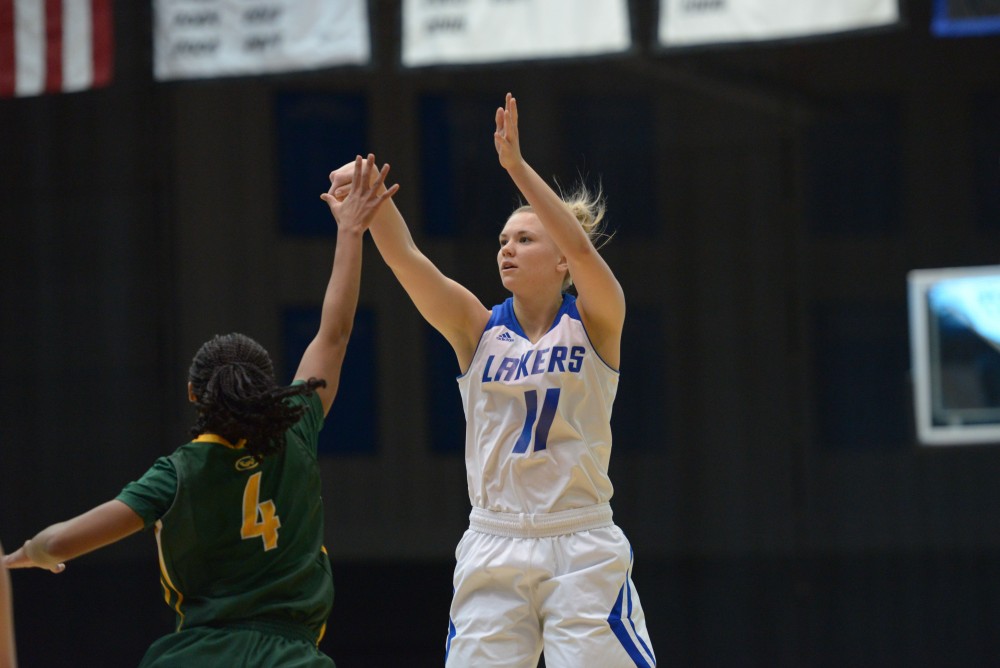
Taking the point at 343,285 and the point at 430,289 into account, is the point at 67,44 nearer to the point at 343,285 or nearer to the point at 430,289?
the point at 430,289

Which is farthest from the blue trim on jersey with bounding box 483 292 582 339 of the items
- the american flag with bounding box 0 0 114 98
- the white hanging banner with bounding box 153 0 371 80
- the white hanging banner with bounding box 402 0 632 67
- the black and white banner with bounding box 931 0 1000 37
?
the american flag with bounding box 0 0 114 98

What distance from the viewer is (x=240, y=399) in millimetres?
2975

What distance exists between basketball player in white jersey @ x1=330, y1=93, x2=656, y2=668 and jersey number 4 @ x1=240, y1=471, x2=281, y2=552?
959mm

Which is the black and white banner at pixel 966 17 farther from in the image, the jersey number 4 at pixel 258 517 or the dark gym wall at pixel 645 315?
the jersey number 4 at pixel 258 517

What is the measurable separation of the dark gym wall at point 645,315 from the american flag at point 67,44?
14cm

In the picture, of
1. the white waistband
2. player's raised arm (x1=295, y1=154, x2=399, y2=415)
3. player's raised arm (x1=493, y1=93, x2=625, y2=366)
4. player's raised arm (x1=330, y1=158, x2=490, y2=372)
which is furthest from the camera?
player's raised arm (x1=330, y1=158, x2=490, y2=372)

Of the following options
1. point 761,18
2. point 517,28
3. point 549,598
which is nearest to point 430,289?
point 549,598

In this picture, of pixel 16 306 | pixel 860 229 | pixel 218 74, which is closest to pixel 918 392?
pixel 860 229

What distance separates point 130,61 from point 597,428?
4751 mm

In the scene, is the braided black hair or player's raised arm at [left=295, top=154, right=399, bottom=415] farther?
player's raised arm at [left=295, top=154, right=399, bottom=415]

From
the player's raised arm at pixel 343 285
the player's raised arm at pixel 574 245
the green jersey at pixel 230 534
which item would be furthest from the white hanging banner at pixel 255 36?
the green jersey at pixel 230 534

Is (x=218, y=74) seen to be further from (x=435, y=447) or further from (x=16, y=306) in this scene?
(x=435, y=447)

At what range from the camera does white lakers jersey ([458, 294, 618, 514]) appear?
3.82m

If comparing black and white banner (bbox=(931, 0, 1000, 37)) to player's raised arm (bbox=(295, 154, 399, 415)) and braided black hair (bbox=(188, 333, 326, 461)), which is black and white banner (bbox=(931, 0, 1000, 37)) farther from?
braided black hair (bbox=(188, 333, 326, 461))
